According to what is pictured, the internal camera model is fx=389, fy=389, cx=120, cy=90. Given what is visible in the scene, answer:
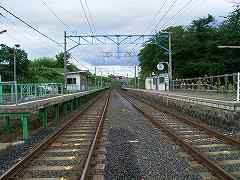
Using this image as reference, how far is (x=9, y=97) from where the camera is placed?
1623 centimetres

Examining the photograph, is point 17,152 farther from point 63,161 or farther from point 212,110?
point 212,110

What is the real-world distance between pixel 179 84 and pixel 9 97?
73.0 feet

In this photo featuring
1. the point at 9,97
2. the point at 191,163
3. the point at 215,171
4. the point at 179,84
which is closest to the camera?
the point at 215,171

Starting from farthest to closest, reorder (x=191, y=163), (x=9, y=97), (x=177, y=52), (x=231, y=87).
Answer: (x=177, y=52) < (x=231, y=87) < (x=9, y=97) < (x=191, y=163)

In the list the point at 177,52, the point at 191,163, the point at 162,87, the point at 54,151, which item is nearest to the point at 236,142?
the point at 191,163

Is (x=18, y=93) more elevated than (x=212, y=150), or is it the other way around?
(x=18, y=93)

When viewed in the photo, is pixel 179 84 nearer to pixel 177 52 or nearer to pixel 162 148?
pixel 177 52

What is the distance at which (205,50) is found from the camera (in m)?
51.3

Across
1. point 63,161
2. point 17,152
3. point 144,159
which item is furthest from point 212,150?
point 17,152

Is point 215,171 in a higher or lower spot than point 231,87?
lower

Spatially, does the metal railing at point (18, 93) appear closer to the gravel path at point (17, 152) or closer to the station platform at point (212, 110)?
the gravel path at point (17, 152)

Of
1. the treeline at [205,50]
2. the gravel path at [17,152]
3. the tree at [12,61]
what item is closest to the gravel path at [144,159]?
the gravel path at [17,152]

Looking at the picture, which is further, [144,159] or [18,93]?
[18,93]

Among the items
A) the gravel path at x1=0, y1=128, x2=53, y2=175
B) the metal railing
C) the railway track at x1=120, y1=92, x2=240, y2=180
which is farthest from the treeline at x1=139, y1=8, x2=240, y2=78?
the gravel path at x1=0, y1=128, x2=53, y2=175
